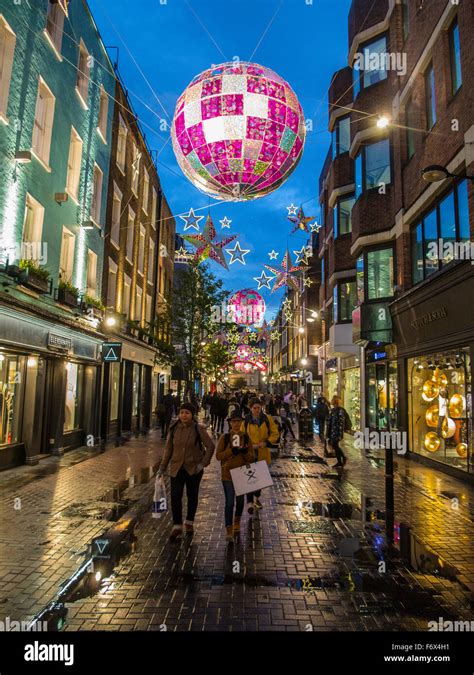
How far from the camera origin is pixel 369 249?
16844 mm

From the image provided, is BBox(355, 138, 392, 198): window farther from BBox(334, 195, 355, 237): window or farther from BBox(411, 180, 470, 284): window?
BBox(334, 195, 355, 237): window

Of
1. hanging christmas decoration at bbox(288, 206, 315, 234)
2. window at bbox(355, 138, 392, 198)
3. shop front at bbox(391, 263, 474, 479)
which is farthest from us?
hanging christmas decoration at bbox(288, 206, 315, 234)

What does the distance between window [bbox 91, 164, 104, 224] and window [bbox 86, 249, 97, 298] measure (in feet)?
4.57

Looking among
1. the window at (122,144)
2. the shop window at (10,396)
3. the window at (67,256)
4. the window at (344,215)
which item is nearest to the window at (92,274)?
the window at (67,256)

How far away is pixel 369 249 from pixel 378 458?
739 centimetres

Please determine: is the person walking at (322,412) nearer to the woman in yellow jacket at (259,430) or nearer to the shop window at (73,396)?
the shop window at (73,396)

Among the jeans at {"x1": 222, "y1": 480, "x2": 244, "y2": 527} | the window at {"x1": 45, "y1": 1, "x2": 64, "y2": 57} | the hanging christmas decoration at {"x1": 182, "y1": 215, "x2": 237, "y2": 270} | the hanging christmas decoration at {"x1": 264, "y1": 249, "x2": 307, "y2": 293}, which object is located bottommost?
the jeans at {"x1": 222, "y1": 480, "x2": 244, "y2": 527}

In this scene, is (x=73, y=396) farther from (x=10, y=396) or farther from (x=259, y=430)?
(x=259, y=430)

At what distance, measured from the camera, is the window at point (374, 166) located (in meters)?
16.3

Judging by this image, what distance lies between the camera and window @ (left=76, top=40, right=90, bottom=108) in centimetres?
1524

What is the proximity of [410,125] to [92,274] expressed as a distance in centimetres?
1184

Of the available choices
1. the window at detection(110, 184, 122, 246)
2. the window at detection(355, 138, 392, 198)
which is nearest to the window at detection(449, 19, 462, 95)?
the window at detection(355, 138, 392, 198)

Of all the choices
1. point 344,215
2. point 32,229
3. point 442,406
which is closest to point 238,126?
point 32,229
